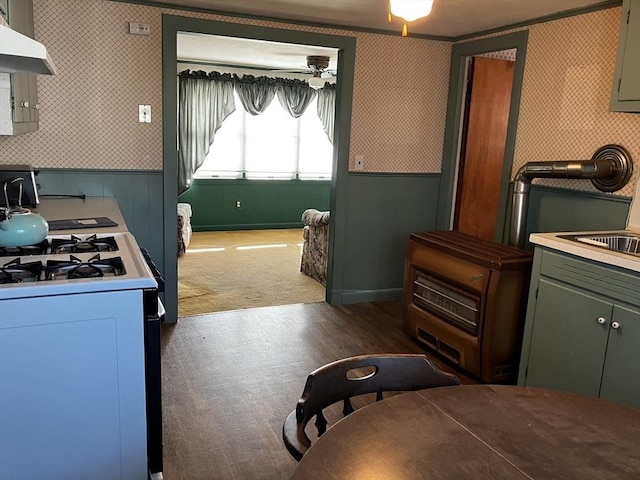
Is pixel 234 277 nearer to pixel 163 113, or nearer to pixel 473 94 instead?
pixel 163 113

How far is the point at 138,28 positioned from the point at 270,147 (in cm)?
451

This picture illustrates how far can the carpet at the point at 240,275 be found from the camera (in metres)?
4.50

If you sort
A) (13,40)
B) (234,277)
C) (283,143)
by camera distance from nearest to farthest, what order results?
(13,40) < (234,277) < (283,143)

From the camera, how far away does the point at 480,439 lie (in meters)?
1.15

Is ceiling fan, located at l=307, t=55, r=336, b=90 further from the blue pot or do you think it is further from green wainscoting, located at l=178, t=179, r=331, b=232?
the blue pot

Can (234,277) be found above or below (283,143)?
below

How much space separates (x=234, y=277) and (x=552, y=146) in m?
3.12

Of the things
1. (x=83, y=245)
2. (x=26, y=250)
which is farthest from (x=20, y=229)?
(x=83, y=245)

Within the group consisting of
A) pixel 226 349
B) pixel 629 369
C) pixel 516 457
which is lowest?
pixel 226 349

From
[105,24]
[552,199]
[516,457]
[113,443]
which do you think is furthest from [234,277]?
[516,457]

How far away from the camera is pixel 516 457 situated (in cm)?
109

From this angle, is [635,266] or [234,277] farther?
[234,277]

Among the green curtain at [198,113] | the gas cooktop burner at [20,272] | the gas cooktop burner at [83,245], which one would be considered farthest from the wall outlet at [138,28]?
the green curtain at [198,113]

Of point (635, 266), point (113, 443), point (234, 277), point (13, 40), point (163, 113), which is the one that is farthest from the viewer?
point (234, 277)
